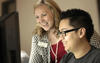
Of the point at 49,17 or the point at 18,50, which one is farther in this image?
the point at 49,17

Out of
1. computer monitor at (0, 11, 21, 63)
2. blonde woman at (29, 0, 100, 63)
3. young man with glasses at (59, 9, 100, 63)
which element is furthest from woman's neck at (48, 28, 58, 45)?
computer monitor at (0, 11, 21, 63)

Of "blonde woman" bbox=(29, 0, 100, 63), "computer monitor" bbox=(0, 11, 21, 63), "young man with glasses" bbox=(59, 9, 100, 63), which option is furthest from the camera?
"blonde woman" bbox=(29, 0, 100, 63)

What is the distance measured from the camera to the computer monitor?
61 centimetres

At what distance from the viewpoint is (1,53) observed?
646 mm

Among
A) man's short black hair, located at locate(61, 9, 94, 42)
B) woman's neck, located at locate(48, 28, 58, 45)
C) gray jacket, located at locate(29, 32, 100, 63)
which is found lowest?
gray jacket, located at locate(29, 32, 100, 63)

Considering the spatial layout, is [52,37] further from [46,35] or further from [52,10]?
[52,10]

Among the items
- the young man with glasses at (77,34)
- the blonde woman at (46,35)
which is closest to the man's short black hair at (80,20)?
the young man with glasses at (77,34)

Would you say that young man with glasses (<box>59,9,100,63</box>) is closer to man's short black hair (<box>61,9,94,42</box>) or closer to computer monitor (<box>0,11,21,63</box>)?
man's short black hair (<box>61,9,94,42</box>)

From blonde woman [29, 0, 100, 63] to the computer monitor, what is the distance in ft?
3.54

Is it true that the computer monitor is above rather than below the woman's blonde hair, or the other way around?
below

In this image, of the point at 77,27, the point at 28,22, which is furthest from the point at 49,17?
the point at 28,22

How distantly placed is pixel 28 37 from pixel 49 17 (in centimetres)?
155

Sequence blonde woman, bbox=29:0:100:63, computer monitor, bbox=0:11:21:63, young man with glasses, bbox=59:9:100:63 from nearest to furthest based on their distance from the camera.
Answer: computer monitor, bbox=0:11:21:63, young man with glasses, bbox=59:9:100:63, blonde woman, bbox=29:0:100:63

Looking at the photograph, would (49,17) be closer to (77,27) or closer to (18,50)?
(77,27)
